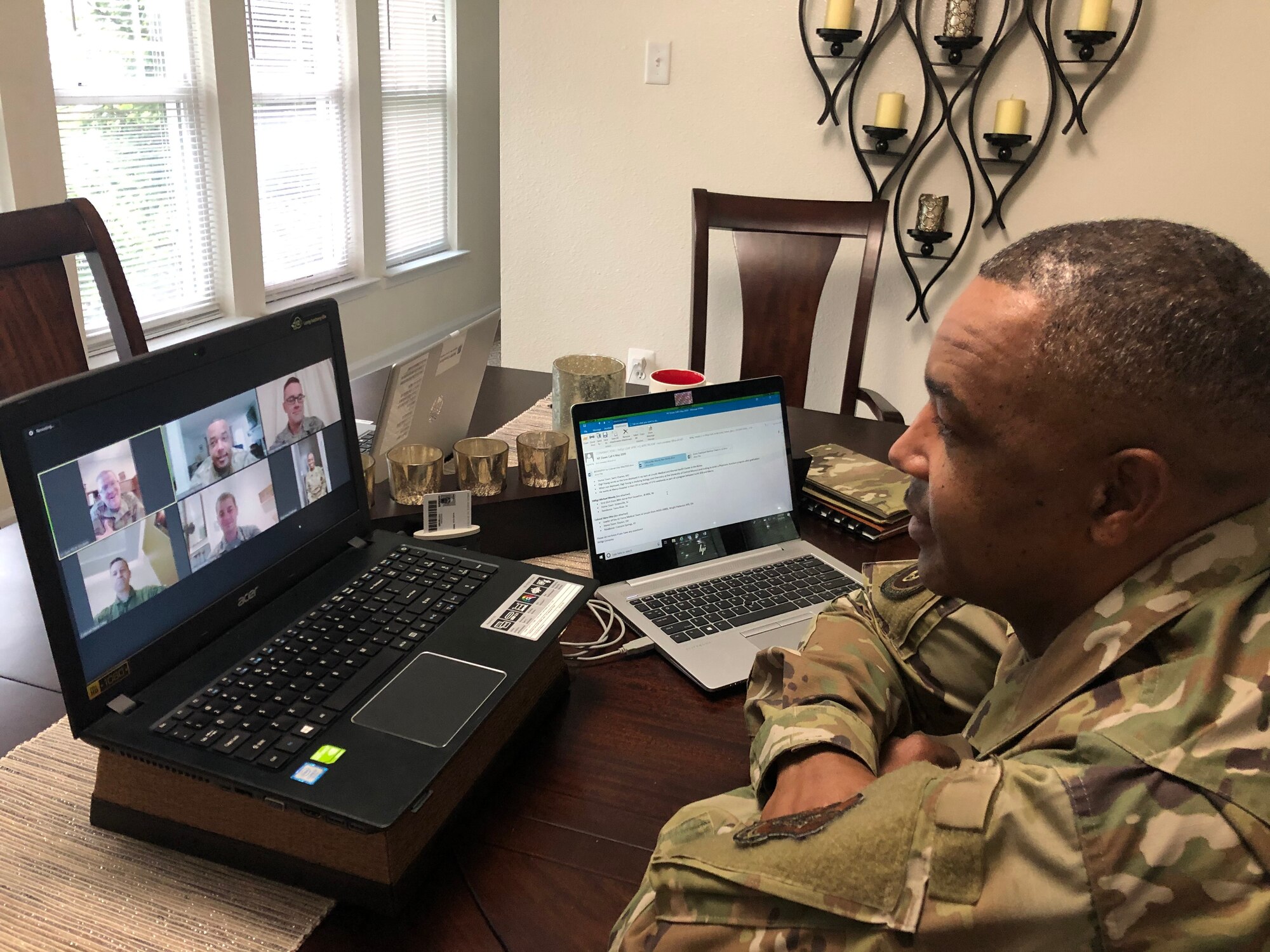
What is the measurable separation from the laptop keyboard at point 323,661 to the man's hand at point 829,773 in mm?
347

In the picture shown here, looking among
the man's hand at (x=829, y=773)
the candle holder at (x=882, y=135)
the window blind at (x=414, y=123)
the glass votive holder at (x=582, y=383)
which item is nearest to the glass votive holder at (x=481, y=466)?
the glass votive holder at (x=582, y=383)

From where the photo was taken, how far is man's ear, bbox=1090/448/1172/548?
0.60 m

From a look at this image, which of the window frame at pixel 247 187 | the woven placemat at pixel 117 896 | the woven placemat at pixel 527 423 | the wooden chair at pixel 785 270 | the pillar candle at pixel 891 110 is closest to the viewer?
the woven placemat at pixel 117 896

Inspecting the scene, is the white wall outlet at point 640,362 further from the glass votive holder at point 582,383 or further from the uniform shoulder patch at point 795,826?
the uniform shoulder patch at point 795,826

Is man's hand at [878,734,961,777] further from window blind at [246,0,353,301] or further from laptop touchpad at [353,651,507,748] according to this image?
window blind at [246,0,353,301]

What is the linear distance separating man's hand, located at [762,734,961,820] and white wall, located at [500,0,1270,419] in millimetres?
2101

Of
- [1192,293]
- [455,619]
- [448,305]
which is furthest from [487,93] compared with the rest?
[1192,293]

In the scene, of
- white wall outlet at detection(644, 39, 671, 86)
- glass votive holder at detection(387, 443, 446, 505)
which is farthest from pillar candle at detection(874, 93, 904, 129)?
glass votive holder at detection(387, 443, 446, 505)

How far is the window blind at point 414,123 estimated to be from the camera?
4141 mm

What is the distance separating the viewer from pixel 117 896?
2.35 ft

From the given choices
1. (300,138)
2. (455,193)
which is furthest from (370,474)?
(455,193)

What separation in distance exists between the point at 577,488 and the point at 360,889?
0.59 m

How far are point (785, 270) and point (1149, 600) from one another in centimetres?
173

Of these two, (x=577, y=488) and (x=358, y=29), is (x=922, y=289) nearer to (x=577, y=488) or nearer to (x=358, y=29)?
(x=577, y=488)
